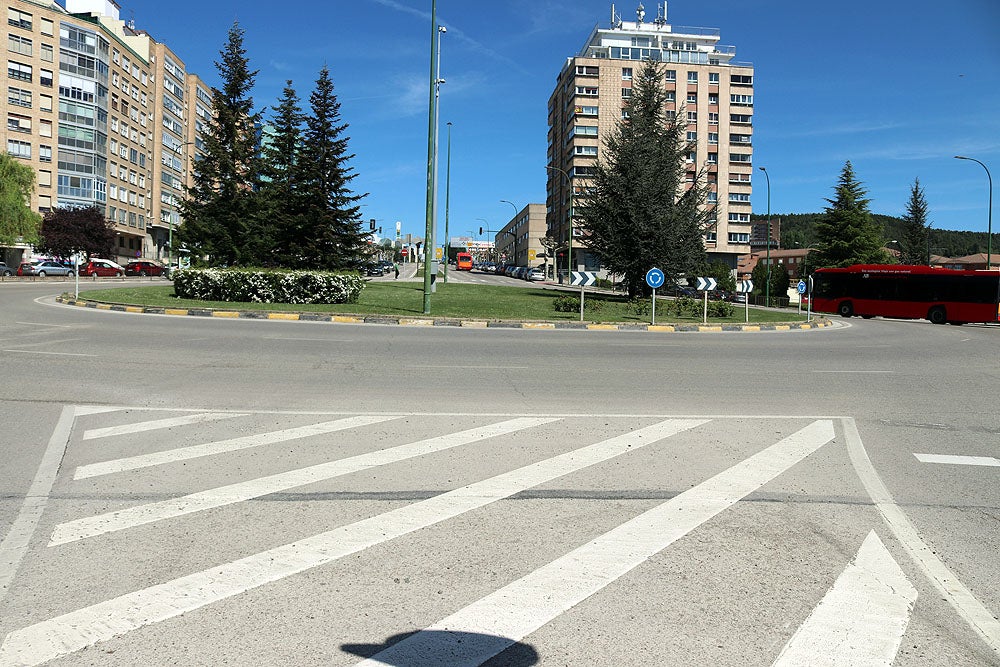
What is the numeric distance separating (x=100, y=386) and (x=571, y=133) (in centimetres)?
9323

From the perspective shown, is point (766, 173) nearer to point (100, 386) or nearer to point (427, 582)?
point (100, 386)

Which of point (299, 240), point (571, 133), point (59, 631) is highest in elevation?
point (571, 133)

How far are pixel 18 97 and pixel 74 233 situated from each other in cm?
1516

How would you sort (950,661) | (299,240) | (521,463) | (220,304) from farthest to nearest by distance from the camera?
(299,240)
(220,304)
(521,463)
(950,661)

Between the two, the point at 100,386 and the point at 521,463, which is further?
the point at 100,386

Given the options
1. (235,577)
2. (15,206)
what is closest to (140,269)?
(15,206)

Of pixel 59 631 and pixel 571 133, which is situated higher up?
pixel 571 133

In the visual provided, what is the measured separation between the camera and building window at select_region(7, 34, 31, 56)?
68438 mm

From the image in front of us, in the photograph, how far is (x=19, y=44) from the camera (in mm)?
68938

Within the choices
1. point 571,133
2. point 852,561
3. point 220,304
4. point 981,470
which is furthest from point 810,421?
point 571,133

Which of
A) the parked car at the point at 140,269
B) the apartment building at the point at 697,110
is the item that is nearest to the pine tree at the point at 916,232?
the apartment building at the point at 697,110

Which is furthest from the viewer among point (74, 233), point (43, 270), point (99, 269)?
A: point (74, 233)

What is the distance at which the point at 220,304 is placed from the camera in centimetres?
2417

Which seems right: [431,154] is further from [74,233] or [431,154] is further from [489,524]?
[74,233]
